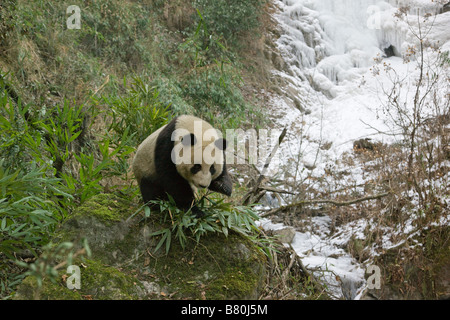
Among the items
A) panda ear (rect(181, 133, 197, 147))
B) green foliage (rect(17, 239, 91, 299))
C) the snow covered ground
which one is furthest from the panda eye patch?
the snow covered ground

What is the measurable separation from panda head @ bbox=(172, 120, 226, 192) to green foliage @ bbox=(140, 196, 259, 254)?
28 centimetres

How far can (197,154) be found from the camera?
2.73 m

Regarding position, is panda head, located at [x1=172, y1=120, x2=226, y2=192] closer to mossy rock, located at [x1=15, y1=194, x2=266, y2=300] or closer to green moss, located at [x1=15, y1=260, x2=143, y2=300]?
mossy rock, located at [x1=15, y1=194, x2=266, y2=300]

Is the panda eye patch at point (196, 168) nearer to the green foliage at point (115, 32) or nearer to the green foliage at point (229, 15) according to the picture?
the green foliage at point (115, 32)

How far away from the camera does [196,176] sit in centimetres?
278

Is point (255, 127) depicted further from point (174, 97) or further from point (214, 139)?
point (214, 139)

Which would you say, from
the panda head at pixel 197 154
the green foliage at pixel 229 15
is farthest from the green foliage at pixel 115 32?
the panda head at pixel 197 154

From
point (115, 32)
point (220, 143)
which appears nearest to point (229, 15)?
point (115, 32)

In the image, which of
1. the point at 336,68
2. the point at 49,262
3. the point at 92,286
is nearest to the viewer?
the point at 49,262

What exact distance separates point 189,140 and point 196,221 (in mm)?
680

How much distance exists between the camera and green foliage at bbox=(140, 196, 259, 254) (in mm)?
2809

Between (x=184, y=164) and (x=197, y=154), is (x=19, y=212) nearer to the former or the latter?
(x=184, y=164)

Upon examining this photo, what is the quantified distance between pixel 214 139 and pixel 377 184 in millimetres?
5314
